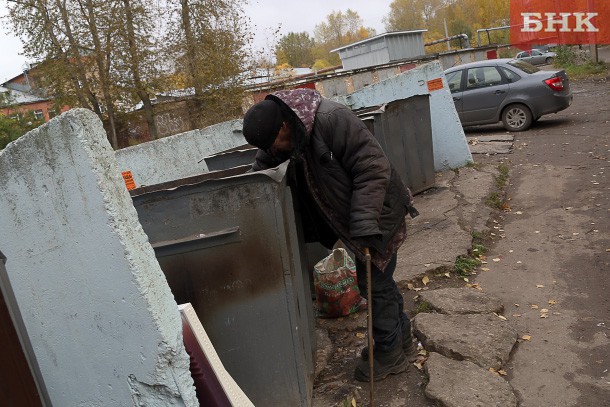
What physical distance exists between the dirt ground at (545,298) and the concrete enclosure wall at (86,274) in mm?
1406

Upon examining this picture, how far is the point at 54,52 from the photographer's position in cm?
1847

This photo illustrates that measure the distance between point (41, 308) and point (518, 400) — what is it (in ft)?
8.27

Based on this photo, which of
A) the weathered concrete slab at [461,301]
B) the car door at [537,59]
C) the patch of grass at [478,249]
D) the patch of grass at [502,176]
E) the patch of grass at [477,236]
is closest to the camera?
the weathered concrete slab at [461,301]

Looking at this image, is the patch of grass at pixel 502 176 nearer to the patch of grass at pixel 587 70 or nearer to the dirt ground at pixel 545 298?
the dirt ground at pixel 545 298

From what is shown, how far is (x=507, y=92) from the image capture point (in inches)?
477

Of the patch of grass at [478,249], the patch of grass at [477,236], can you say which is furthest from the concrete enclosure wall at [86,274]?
the patch of grass at [477,236]

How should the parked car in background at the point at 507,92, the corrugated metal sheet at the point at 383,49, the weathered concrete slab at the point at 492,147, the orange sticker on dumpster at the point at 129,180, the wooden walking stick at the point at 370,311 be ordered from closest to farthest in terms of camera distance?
the wooden walking stick at the point at 370,311 < the orange sticker on dumpster at the point at 129,180 < the weathered concrete slab at the point at 492,147 < the parked car in background at the point at 507,92 < the corrugated metal sheet at the point at 383,49

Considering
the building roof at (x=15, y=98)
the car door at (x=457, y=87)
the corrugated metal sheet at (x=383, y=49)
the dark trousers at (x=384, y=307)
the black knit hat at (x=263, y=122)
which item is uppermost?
the building roof at (x=15, y=98)

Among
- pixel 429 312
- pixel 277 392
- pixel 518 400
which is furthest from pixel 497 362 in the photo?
pixel 277 392

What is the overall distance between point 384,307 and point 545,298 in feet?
6.00

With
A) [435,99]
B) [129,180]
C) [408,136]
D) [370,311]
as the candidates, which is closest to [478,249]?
[408,136]

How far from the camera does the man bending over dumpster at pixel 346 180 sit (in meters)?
2.96

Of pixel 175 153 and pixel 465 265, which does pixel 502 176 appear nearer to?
pixel 465 265

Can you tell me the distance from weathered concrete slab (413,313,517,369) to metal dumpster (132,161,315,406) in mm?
1101
